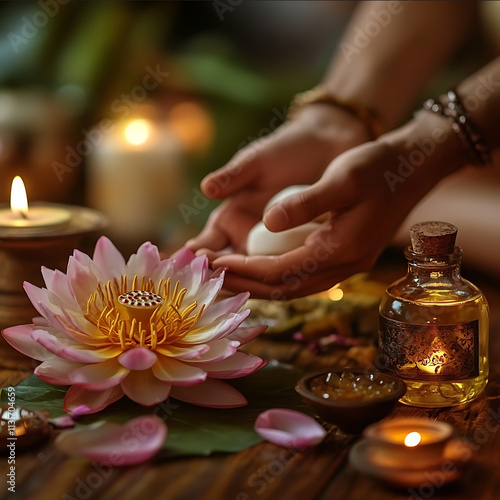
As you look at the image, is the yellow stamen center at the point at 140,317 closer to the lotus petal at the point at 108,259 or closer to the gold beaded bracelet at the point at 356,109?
the lotus petal at the point at 108,259

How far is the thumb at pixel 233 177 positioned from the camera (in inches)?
37.1

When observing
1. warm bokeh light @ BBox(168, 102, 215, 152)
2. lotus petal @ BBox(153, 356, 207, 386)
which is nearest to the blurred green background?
warm bokeh light @ BBox(168, 102, 215, 152)

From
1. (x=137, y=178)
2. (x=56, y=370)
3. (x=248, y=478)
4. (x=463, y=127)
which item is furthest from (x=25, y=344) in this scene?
(x=137, y=178)

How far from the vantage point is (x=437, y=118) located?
99 cm

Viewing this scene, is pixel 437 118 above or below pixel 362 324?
above

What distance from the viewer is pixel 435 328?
28.8 inches

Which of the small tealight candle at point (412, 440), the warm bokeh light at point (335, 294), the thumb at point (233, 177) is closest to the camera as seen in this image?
the small tealight candle at point (412, 440)

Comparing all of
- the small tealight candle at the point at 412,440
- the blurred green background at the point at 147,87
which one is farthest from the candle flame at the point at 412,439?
the blurred green background at the point at 147,87

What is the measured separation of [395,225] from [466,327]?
0.24m

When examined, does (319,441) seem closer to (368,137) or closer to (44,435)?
(44,435)

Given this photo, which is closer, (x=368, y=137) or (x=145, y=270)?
(x=145, y=270)

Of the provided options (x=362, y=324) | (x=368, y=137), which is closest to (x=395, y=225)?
(x=362, y=324)

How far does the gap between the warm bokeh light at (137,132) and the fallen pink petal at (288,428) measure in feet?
3.62

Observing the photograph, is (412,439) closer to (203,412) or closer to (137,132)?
(203,412)
